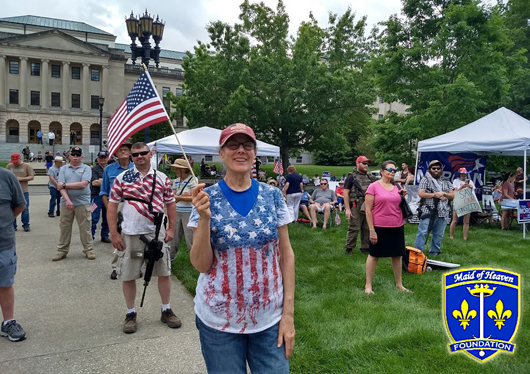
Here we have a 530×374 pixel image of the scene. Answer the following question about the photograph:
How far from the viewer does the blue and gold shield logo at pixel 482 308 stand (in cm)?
251

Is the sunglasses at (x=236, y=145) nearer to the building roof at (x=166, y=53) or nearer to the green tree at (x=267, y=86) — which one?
the green tree at (x=267, y=86)

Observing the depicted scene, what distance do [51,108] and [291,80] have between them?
49684 mm

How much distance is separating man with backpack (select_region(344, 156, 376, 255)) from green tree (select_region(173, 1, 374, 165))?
16582 millimetres

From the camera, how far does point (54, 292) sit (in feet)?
17.5

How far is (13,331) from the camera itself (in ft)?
12.8

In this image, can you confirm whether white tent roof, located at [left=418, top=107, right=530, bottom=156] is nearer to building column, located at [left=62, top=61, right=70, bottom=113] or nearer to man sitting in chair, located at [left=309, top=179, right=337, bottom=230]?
man sitting in chair, located at [left=309, top=179, right=337, bottom=230]

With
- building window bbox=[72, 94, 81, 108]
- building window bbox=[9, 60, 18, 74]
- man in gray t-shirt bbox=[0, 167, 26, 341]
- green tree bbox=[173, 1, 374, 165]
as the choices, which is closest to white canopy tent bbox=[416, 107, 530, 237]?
man in gray t-shirt bbox=[0, 167, 26, 341]

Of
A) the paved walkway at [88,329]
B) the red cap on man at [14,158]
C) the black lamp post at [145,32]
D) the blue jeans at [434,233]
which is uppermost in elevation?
the black lamp post at [145,32]

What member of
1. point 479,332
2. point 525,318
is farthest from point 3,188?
point 525,318

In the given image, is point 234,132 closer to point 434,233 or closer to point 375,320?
point 375,320

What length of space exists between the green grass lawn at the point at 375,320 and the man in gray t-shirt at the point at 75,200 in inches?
70.5

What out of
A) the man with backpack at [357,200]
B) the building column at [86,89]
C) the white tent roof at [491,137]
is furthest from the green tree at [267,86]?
the building column at [86,89]

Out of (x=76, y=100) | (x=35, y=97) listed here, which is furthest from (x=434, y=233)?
(x=35, y=97)

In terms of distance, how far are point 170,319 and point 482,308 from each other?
3103mm
